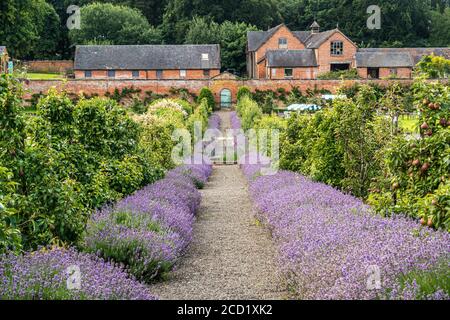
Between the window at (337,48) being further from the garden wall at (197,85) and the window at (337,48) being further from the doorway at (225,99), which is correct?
the doorway at (225,99)

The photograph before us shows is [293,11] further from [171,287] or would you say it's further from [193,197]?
[171,287]

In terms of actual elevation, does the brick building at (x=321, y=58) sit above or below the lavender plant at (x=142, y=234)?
above

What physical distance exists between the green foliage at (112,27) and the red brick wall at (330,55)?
19.0 metres

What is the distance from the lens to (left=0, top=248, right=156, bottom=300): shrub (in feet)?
15.5

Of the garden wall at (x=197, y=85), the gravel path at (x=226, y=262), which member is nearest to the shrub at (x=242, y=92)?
the garden wall at (x=197, y=85)

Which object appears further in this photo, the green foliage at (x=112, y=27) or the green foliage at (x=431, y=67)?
the green foliage at (x=112, y=27)

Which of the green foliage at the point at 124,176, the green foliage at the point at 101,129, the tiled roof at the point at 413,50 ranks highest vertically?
the tiled roof at the point at 413,50

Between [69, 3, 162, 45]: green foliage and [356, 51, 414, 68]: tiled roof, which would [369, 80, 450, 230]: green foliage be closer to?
[356, 51, 414, 68]: tiled roof

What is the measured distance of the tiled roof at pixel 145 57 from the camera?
55094mm

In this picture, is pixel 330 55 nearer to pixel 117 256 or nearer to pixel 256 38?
pixel 256 38

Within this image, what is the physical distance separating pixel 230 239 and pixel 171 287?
303 centimetres

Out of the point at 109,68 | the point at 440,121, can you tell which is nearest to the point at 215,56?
the point at 109,68
